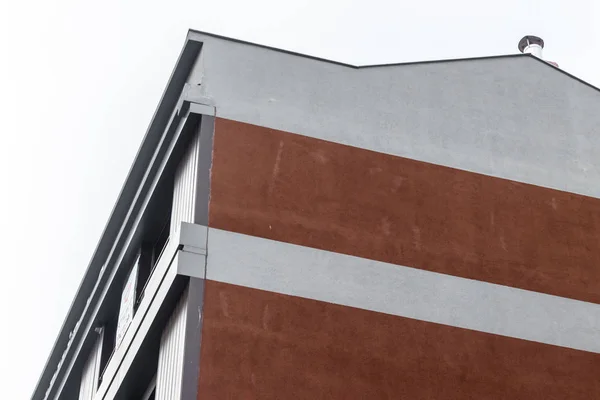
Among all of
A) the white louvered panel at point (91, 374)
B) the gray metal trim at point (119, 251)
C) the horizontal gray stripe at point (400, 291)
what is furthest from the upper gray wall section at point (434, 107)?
the white louvered panel at point (91, 374)

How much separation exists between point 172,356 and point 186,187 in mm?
3526

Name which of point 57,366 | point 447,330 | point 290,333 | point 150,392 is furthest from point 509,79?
point 57,366

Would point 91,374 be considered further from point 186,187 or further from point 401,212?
point 401,212

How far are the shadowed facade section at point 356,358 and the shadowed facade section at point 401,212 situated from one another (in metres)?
1.35

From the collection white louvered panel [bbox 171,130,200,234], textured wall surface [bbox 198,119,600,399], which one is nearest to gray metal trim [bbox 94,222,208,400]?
textured wall surface [bbox 198,119,600,399]

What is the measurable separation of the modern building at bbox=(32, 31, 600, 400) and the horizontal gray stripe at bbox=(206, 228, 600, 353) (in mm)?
32

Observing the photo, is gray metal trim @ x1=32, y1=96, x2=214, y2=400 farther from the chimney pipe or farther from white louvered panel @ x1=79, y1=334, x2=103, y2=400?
the chimney pipe

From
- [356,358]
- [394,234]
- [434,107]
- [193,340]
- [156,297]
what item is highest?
[434,107]

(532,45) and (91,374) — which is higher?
(532,45)

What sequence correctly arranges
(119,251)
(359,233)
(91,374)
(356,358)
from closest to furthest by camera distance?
(356,358)
(359,233)
(119,251)
(91,374)

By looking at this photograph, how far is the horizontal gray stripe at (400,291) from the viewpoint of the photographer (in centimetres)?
2156

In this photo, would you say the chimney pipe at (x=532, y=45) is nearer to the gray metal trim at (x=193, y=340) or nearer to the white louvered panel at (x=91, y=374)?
the gray metal trim at (x=193, y=340)

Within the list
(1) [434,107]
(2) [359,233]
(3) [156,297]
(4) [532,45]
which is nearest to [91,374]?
(3) [156,297]

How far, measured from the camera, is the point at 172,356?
69.4ft
